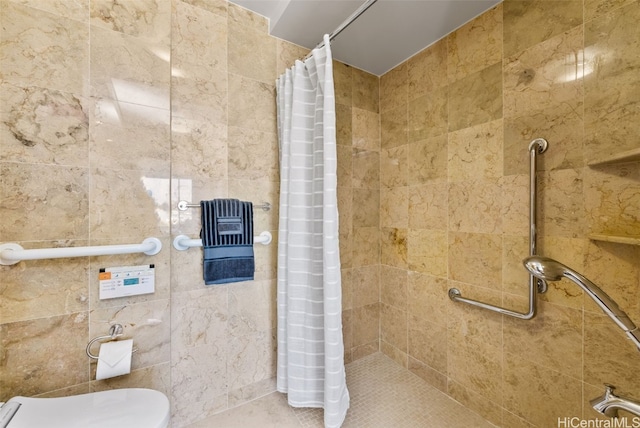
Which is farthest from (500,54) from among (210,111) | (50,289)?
(50,289)

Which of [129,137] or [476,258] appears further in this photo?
[476,258]

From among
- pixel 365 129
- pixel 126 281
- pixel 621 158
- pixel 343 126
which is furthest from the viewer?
pixel 365 129

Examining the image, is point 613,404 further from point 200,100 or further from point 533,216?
point 200,100

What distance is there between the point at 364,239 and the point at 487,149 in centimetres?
93

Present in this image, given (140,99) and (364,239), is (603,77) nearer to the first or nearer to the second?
(364,239)

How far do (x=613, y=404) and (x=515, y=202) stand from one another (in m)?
0.78

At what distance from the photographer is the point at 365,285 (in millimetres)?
1830

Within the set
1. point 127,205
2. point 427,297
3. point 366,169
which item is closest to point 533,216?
point 427,297

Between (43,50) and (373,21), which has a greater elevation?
(373,21)

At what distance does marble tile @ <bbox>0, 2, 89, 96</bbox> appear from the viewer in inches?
33.8

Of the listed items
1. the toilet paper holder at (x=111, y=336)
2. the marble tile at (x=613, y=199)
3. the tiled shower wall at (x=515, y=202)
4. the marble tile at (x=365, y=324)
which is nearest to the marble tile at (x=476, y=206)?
the tiled shower wall at (x=515, y=202)

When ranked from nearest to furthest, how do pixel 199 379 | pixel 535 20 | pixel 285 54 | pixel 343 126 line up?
pixel 535 20
pixel 199 379
pixel 285 54
pixel 343 126

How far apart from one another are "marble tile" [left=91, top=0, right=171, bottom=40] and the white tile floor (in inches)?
71.9

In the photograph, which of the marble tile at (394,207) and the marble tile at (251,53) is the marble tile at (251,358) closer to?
the marble tile at (394,207)
